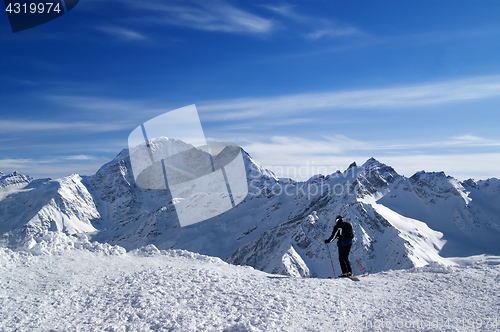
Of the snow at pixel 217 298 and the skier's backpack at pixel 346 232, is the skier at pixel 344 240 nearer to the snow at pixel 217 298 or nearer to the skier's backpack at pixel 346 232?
the skier's backpack at pixel 346 232

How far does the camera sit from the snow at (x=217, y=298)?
774 cm

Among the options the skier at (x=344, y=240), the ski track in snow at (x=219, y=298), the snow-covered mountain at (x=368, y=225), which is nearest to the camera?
the ski track in snow at (x=219, y=298)

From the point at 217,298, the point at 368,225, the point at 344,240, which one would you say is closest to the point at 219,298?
the point at 217,298

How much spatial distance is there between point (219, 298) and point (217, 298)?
6cm

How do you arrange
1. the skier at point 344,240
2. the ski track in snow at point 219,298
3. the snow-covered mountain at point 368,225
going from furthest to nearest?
the snow-covered mountain at point 368,225 < the skier at point 344,240 < the ski track in snow at point 219,298

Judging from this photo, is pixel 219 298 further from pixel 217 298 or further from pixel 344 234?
pixel 344 234

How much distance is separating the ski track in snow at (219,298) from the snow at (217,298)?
0.09 feet

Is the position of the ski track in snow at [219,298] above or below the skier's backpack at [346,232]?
below

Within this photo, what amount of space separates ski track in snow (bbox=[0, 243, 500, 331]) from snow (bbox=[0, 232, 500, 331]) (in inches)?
1.0

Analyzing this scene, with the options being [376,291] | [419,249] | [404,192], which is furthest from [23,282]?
[404,192]

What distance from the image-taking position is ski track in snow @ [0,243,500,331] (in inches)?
305

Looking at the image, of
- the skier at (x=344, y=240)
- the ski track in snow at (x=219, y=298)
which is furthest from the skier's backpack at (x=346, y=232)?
the ski track in snow at (x=219, y=298)

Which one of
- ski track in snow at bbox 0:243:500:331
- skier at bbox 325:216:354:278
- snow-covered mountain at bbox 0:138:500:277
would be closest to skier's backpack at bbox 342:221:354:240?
skier at bbox 325:216:354:278

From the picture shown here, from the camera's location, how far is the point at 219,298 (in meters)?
9.09
